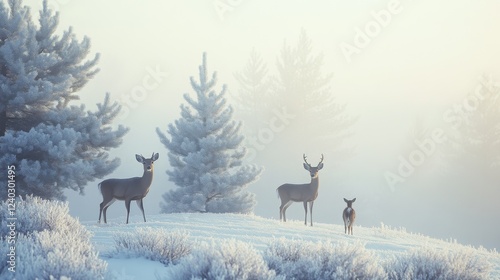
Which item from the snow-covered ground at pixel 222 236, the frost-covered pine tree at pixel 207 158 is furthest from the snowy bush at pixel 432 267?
the frost-covered pine tree at pixel 207 158

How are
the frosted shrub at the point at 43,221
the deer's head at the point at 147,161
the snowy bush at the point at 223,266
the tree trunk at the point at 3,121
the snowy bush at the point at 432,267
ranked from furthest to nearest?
the tree trunk at the point at 3,121 < the deer's head at the point at 147,161 < the frosted shrub at the point at 43,221 < the snowy bush at the point at 432,267 < the snowy bush at the point at 223,266

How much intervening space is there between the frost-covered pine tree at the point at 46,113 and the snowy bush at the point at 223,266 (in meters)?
12.1

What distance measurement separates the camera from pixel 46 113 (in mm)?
19016

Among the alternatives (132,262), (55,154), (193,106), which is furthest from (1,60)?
(132,262)

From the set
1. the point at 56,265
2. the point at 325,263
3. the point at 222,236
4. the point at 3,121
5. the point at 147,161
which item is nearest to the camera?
the point at 56,265

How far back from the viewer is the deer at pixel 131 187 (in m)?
14.6

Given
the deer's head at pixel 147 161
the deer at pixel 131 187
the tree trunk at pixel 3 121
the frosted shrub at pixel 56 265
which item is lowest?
the frosted shrub at pixel 56 265

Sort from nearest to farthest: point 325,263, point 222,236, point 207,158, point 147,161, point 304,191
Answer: point 325,263
point 222,236
point 147,161
point 304,191
point 207,158

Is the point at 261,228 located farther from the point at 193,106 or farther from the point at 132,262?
the point at 193,106

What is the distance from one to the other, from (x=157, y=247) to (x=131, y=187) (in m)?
7.21

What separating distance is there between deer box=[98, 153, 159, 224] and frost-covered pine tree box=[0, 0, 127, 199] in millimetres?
3335

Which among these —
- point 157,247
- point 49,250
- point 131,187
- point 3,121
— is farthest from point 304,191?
point 49,250

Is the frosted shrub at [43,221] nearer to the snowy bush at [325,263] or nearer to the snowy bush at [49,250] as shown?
the snowy bush at [49,250]

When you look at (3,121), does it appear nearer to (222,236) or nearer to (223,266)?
(222,236)
